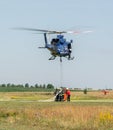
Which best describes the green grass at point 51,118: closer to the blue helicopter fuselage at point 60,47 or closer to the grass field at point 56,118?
the grass field at point 56,118

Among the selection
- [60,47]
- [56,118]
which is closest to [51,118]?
[56,118]

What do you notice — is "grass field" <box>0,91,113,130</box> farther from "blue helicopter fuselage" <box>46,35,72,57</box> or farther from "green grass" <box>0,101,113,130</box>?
"blue helicopter fuselage" <box>46,35,72,57</box>

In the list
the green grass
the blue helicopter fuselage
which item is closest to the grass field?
the green grass

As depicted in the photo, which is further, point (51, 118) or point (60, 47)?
point (60, 47)

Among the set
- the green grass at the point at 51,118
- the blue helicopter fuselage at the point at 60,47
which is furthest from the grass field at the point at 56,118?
the blue helicopter fuselage at the point at 60,47

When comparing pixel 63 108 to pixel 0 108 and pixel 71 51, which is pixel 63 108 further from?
pixel 71 51

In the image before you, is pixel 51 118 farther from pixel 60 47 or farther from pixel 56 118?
pixel 60 47

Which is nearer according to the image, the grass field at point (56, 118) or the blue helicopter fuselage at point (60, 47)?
the grass field at point (56, 118)

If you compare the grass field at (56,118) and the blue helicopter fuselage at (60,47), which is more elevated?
the blue helicopter fuselage at (60,47)

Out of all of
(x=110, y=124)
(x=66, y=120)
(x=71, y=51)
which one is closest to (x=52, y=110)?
(x=66, y=120)

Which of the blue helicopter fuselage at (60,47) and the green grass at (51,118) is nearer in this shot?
the green grass at (51,118)

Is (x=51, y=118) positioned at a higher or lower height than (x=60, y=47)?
lower

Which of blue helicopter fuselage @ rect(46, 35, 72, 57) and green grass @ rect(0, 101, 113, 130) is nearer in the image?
green grass @ rect(0, 101, 113, 130)

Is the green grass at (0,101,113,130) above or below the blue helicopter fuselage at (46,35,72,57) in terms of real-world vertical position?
below
